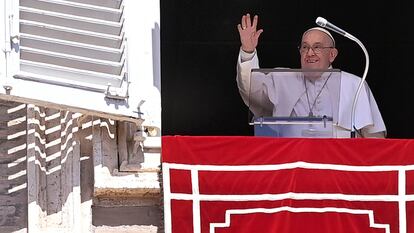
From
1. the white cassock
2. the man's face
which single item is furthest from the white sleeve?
the man's face

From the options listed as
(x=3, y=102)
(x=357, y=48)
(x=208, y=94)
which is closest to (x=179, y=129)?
(x=208, y=94)

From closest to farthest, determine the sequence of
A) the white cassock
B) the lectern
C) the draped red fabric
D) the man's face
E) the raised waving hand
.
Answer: the draped red fabric < the lectern < the white cassock < the raised waving hand < the man's face

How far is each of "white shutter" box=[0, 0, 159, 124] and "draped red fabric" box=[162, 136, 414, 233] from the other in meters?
0.38

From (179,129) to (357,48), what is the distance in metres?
1.26

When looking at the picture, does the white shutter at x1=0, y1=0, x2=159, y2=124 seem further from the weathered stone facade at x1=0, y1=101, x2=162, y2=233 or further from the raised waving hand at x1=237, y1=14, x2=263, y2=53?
the raised waving hand at x1=237, y1=14, x2=263, y2=53

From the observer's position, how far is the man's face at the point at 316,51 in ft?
32.2

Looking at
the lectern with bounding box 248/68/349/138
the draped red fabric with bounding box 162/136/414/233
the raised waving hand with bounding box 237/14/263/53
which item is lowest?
the draped red fabric with bounding box 162/136/414/233

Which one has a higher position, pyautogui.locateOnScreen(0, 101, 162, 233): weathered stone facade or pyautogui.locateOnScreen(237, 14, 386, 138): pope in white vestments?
pyautogui.locateOnScreen(237, 14, 386, 138): pope in white vestments

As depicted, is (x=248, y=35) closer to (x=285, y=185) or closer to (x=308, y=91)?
(x=308, y=91)

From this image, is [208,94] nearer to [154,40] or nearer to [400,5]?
[400,5]

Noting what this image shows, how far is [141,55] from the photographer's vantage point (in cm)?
869

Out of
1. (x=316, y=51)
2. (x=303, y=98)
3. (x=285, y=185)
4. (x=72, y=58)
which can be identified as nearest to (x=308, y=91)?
(x=303, y=98)

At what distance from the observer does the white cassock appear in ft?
30.7

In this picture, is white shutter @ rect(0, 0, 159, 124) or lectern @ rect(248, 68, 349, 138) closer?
white shutter @ rect(0, 0, 159, 124)
